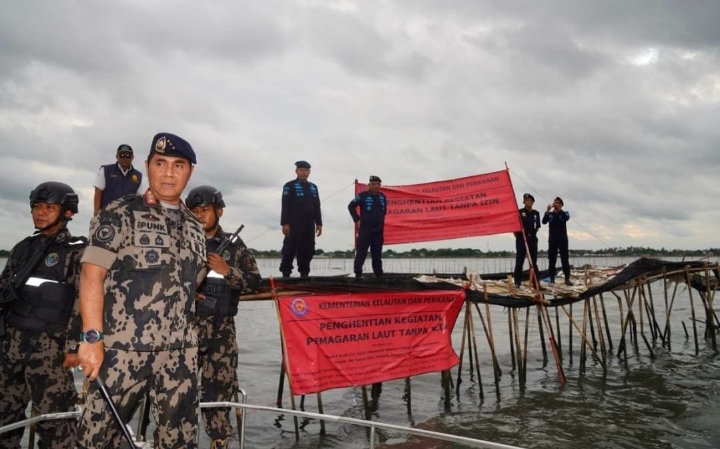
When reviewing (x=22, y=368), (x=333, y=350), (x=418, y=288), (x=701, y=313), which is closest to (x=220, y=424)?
(x=22, y=368)

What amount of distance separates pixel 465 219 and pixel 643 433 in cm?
561

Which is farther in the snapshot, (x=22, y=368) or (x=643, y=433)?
(x=643, y=433)

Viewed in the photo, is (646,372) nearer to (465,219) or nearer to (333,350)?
(465,219)

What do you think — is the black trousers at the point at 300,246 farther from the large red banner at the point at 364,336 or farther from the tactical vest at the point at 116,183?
the tactical vest at the point at 116,183

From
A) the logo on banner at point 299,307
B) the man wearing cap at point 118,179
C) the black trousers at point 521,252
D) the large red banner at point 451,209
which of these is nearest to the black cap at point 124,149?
the man wearing cap at point 118,179

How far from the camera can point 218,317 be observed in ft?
18.4

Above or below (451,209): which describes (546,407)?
below

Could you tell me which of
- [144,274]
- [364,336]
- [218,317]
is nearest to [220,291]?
[218,317]

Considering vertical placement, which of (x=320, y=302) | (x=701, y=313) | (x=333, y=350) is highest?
(x=320, y=302)

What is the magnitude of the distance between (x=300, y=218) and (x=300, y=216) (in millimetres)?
44

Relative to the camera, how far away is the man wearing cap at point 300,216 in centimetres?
914

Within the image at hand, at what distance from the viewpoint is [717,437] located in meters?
9.08

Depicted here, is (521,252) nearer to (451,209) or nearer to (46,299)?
(451,209)

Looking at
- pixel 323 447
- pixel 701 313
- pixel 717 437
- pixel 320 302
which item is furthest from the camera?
pixel 701 313
